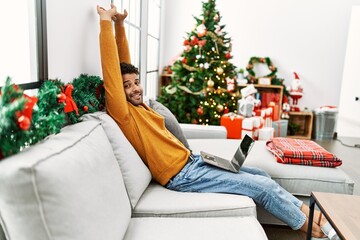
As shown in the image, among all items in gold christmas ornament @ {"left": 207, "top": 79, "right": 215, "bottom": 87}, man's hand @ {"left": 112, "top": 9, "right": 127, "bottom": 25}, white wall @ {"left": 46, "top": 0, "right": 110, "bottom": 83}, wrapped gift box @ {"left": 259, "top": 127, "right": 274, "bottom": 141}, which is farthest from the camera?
gold christmas ornament @ {"left": 207, "top": 79, "right": 215, "bottom": 87}

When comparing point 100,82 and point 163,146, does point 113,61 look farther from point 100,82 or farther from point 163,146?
point 163,146

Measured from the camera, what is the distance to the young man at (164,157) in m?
1.61

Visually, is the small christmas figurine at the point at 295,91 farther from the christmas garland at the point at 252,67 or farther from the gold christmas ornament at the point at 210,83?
the gold christmas ornament at the point at 210,83

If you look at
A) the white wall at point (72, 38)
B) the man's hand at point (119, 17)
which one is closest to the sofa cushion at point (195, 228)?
the white wall at point (72, 38)

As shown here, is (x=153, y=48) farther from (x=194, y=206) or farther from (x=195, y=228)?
(x=195, y=228)

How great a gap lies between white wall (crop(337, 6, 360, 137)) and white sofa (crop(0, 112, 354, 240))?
311 cm

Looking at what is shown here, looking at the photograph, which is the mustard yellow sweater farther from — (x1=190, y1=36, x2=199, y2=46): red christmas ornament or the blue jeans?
(x1=190, y1=36, x2=199, y2=46): red christmas ornament

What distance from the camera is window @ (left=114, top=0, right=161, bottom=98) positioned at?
300 centimetres

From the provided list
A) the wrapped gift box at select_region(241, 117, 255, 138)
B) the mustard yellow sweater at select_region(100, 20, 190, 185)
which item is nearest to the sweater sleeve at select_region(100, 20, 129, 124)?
the mustard yellow sweater at select_region(100, 20, 190, 185)

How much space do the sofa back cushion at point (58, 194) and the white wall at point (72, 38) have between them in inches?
20.6

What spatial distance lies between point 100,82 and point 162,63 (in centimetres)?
332

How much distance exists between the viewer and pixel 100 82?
1.74m

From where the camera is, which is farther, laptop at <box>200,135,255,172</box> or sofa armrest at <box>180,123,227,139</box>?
sofa armrest at <box>180,123,227,139</box>

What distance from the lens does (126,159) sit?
4.70 feet
